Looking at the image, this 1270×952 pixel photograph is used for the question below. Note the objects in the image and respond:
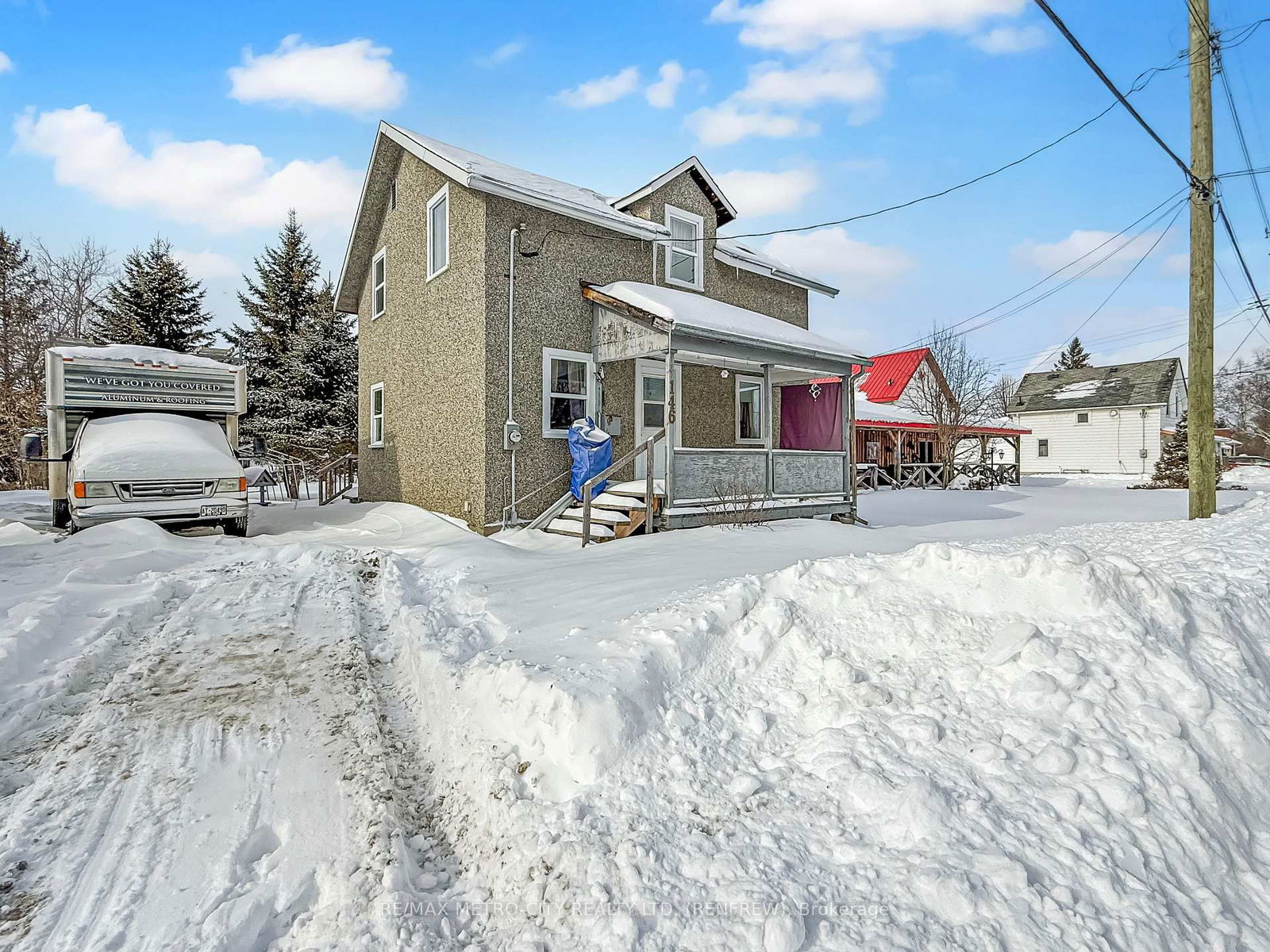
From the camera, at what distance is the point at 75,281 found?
26.9 meters

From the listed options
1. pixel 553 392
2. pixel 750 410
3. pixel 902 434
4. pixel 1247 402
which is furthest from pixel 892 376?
pixel 1247 402

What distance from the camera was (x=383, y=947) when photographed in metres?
1.94

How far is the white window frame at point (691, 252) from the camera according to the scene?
42.2 ft

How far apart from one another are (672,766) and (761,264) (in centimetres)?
1338

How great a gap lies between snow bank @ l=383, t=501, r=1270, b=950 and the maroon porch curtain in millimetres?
9531

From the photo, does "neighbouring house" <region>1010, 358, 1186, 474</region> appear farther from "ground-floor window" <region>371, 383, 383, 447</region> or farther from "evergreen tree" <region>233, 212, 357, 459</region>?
"evergreen tree" <region>233, 212, 357, 459</region>

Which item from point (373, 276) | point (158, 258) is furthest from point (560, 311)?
point (158, 258)

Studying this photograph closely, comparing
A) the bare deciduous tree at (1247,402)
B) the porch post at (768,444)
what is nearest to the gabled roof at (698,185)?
the porch post at (768,444)

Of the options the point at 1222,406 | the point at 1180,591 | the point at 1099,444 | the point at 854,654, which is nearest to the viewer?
the point at 854,654

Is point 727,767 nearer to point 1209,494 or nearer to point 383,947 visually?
point 383,947

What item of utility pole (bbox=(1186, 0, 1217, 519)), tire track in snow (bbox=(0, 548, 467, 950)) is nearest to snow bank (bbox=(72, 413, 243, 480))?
tire track in snow (bbox=(0, 548, 467, 950))

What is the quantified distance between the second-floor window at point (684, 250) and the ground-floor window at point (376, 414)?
24.0 feet

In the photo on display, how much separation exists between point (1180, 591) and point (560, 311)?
9.06 metres

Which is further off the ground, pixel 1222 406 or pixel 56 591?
pixel 1222 406
